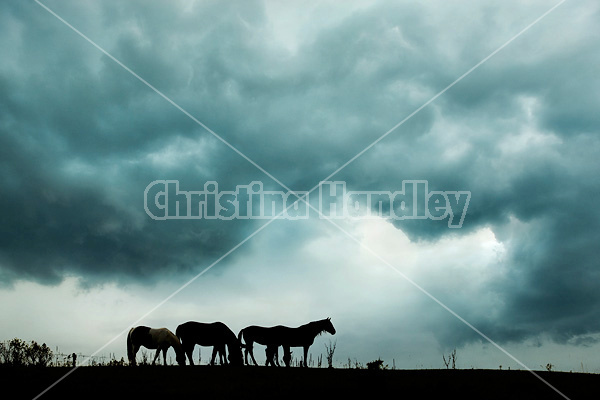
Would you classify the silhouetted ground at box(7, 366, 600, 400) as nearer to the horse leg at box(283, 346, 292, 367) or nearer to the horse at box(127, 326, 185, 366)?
the horse leg at box(283, 346, 292, 367)

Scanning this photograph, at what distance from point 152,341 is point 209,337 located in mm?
2931

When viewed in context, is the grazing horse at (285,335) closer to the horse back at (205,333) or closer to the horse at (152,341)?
the horse back at (205,333)

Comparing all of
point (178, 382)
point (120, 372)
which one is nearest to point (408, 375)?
point (178, 382)

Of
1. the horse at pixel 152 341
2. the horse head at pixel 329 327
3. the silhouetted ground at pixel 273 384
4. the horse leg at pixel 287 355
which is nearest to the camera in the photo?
the silhouetted ground at pixel 273 384

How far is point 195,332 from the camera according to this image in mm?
25516

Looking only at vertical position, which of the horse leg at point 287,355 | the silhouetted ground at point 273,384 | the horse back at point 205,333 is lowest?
the horse leg at point 287,355

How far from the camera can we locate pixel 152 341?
83.6 ft

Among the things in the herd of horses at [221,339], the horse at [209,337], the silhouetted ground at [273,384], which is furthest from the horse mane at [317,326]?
the silhouetted ground at [273,384]

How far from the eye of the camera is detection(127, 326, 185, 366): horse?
24.9 metres

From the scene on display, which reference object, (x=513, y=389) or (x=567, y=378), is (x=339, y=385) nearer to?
(x=513, y=389)

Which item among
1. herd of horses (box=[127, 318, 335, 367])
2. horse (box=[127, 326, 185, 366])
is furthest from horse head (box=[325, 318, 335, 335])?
horse (box=[127, 326, 185, 366])

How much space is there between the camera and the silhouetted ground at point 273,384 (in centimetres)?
1316

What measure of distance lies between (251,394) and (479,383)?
7431 mm

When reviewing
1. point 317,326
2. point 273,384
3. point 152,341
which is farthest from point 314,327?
point 273,384
